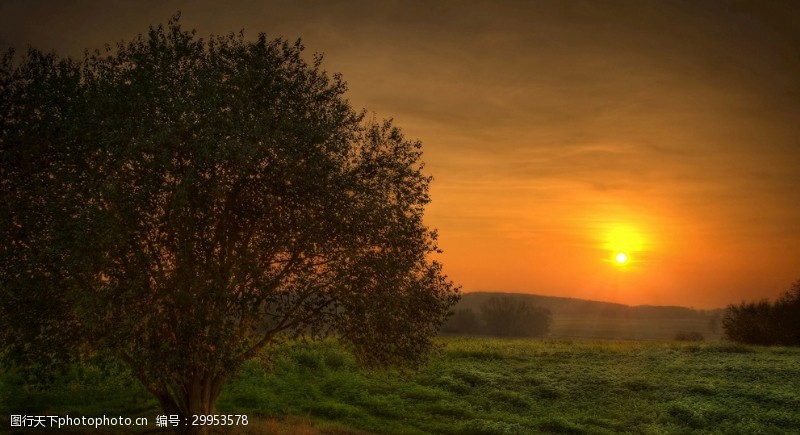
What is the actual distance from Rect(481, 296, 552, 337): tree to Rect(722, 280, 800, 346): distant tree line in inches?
3596

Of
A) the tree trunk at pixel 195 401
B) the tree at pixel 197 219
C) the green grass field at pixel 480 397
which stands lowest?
the green grass field at pixel 480 397

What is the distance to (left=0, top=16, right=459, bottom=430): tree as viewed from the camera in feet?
72.8

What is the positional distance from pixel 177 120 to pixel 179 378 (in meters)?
8.98

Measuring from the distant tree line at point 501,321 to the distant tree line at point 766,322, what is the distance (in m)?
85.2

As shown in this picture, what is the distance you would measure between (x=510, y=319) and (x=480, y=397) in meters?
131

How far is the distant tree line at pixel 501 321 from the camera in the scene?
6348 inches

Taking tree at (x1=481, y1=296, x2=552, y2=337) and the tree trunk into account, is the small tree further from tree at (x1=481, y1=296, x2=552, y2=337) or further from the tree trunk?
the tree trunk

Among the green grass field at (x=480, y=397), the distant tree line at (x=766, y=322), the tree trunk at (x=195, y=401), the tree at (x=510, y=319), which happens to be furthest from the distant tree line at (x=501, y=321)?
the tree trunk at (x=195, y=401)

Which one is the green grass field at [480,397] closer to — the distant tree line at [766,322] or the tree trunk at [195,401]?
the tree trunk at [195,401]

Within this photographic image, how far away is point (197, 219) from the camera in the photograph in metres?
23.3

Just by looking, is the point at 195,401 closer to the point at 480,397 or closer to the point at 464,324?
the point at 480,397

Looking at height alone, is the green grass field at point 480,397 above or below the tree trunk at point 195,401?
below

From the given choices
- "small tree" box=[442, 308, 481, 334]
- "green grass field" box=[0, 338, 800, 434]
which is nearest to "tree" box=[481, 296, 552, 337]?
"small tree" box=[442, 308, 481, 334]

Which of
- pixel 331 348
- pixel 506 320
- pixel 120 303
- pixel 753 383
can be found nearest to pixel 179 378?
pixel 120 303
